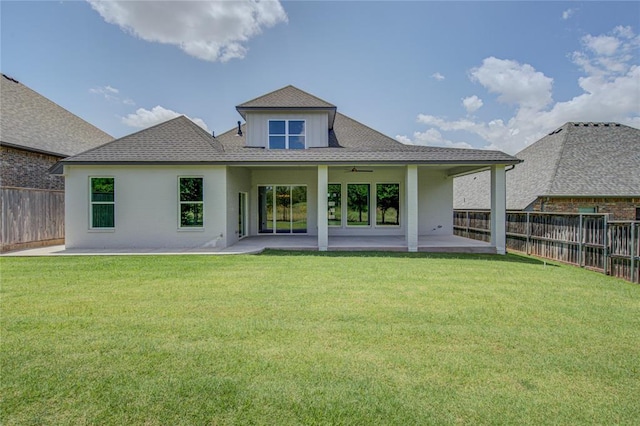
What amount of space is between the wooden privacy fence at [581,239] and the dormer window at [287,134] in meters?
9.46

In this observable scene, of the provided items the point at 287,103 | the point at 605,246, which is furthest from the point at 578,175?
the point at 287,103

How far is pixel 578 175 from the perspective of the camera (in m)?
18.3

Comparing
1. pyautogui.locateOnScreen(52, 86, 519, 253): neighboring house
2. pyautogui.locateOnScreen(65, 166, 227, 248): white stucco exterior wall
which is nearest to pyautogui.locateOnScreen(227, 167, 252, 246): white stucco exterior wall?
pyautogui.locateOnScreen(52, 86, 519, 253): neighboring house

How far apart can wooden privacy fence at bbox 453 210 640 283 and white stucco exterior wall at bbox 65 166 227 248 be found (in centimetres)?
1161

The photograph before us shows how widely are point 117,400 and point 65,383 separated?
0.71 m

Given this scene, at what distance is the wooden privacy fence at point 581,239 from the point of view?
26.8 feet

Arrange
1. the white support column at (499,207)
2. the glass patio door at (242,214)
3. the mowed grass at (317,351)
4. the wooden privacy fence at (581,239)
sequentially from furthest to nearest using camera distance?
the glass patio door at (242,214) → the white support column at (499,207) → the wooden privacy fence at (581,239) → the mowed grass at (317,351)

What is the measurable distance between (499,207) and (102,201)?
577 inches

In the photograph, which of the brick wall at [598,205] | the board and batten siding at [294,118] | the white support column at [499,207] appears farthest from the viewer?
the brick wall at [598,205]

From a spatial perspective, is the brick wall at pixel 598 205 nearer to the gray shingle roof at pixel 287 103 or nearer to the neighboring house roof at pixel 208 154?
the neighboring house roof at pixel 208 154

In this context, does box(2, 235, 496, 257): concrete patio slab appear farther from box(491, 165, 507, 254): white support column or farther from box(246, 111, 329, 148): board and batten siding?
box(246, 111, 329, 148): board and batten siding

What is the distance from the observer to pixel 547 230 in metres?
11.7

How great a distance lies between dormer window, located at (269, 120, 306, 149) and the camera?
1587 centimetres

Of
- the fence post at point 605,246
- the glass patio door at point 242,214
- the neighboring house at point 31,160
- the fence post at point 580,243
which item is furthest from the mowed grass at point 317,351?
the glass patio door at point 242,214
